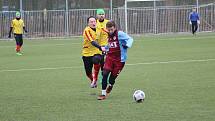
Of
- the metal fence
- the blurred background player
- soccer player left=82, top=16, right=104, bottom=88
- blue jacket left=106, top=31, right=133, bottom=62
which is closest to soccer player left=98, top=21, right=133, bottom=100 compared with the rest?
blue jacket left=106, top=31, right=133, bottom=62

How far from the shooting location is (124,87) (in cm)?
1353

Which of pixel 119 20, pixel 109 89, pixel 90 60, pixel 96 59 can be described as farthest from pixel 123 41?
pixel 119 20

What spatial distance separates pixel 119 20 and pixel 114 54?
29886 millimetres

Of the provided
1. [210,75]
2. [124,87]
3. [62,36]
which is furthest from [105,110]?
[62,36]

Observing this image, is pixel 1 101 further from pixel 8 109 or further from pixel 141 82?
pixel 141 82

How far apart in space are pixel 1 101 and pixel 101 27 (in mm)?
3334

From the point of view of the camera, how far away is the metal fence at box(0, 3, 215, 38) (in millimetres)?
41312

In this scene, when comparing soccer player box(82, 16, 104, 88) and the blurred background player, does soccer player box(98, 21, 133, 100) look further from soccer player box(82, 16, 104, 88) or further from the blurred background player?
the blurred background player

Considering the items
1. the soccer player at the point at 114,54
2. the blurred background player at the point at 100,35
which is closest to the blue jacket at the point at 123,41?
the soccer player at the point at 114,54

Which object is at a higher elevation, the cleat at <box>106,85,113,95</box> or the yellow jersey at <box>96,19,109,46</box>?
the yellow jersey at <box>96,19,109,46</box>

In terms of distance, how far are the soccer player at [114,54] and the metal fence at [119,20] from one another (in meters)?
29.3

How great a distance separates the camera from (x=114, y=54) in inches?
471

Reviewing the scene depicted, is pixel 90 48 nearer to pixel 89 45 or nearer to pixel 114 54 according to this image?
pixel 89 45

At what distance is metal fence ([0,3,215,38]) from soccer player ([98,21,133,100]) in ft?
96.3
